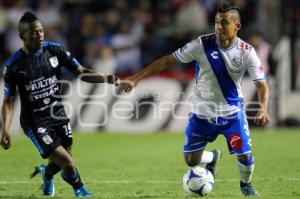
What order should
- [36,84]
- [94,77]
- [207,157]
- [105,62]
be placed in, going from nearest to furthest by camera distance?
[36,84] < [94,77] < [207,157] < [105,62]

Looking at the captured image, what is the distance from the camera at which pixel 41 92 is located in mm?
9500

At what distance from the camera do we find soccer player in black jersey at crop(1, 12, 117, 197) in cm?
930

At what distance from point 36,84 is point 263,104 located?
2.76m

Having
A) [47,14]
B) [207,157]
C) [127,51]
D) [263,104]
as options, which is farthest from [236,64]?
[47,14]

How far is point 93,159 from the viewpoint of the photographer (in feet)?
46.5

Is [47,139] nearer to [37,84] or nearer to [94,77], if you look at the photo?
[37,84]

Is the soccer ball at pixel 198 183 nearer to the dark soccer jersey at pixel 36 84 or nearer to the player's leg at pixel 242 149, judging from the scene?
the player's leg at pixel 242 149

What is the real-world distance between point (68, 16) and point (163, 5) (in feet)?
8.98

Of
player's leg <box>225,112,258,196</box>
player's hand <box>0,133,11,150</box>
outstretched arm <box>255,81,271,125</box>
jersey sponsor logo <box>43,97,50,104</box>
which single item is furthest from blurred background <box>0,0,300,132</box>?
player's hand <box>0,133,11,150</box>

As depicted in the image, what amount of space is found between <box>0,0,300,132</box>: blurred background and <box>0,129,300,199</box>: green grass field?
2.47 ft

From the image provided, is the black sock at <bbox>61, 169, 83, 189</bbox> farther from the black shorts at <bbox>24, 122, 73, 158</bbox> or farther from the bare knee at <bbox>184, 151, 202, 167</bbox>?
the bare knee at <bbox>184, 151, 202, 167</bbox>

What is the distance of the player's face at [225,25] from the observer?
9055 mm

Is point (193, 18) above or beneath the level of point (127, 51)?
above

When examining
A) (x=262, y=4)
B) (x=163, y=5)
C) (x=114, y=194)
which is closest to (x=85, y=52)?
(x=163, y=5)
